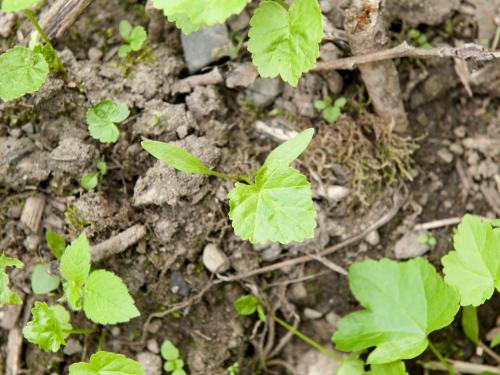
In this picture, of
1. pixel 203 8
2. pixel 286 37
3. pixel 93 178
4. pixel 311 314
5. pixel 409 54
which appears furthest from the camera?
pixel 311 314

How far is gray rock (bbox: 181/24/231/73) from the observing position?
2.71 m

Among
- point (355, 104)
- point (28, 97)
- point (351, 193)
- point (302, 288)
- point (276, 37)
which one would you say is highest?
point (28, 97)

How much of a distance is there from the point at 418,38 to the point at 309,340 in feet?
4.81

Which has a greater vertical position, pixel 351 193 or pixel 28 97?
pixel 28 97

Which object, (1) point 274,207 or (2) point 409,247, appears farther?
(2) point 409,247

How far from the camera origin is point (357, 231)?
275cm

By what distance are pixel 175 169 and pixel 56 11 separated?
840mm

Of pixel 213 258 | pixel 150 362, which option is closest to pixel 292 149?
pixel 213 258

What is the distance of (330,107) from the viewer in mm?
2770

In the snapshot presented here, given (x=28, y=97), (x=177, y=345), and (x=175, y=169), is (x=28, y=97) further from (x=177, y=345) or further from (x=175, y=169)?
(x=177, y=345)

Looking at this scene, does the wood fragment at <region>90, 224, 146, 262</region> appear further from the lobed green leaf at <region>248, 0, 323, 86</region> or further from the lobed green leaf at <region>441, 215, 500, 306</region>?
the lobed green leaf at <region>441, 215, 500, 306</region>

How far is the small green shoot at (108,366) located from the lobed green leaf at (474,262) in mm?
1279

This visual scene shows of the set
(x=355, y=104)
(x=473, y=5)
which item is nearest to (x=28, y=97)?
(x=355, y=104)

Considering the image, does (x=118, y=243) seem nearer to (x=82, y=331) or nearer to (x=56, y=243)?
(x=56, y=243)
